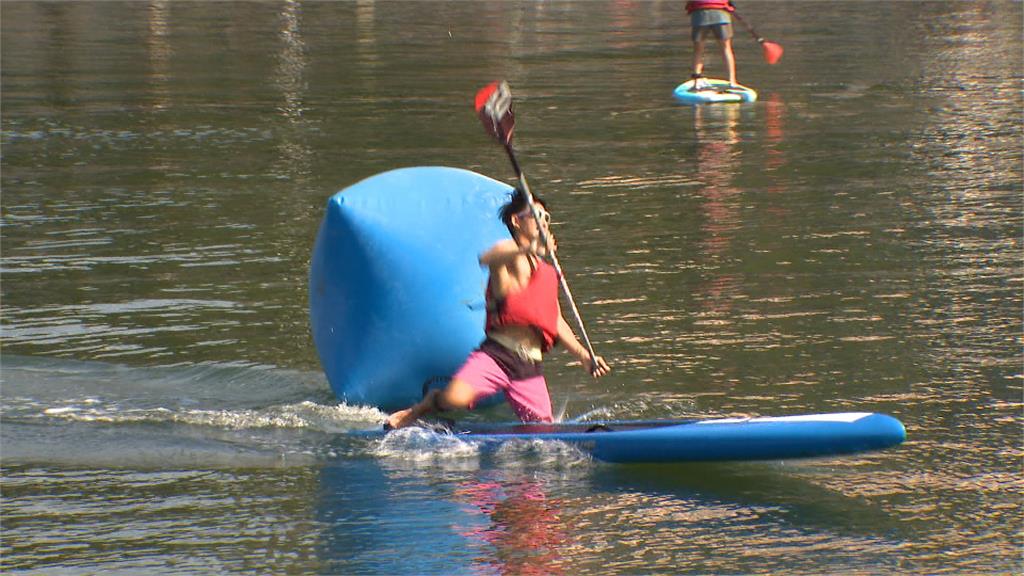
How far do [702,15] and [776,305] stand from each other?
9072mm

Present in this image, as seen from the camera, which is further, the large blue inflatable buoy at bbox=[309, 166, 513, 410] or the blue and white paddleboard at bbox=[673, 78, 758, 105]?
the blue and white paddleboard at bbox=[673, 78, 758, 105]

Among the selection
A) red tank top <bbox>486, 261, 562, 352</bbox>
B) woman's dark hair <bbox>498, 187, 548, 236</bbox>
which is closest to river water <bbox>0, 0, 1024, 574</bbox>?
red tank top <bbox>486, 261, 562, 352</bbox>

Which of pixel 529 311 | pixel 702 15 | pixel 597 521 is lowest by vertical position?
pixel 597 521

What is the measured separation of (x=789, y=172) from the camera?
13.1 meters

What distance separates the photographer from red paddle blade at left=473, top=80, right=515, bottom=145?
Answer: 7.43 m

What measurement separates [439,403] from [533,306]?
59cm

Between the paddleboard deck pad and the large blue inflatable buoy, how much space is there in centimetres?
46

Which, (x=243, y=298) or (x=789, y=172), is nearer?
(x=243, y=298)

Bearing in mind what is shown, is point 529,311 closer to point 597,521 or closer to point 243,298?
point 597,521

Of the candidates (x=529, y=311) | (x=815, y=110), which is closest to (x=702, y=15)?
(x=815, y=110)

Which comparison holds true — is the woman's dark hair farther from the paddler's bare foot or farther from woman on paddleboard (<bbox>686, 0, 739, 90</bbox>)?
woman on paddleboard (<bbox>686, 0, 739, 90</bbox>)

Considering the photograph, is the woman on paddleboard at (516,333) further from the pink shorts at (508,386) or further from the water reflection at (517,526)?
the water reflection at (517,526)

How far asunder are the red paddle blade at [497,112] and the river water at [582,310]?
135 cm

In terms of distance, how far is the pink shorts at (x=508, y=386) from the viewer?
703 centimetres
